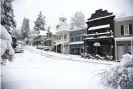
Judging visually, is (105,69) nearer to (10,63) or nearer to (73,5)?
(73,5)

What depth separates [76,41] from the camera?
260 centimetres

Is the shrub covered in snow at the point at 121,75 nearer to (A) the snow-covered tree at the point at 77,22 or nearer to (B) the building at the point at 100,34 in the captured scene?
(B) the building at the point at 100,34

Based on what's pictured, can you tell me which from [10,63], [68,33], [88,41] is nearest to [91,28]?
[88,41]

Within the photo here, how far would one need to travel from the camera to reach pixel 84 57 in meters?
2.57

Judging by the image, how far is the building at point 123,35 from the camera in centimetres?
233

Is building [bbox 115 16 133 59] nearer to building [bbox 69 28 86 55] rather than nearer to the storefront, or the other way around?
the storefront

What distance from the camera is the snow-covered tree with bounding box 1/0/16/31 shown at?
2504 millimetres

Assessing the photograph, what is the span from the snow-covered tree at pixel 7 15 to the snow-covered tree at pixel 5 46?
7.5 inches

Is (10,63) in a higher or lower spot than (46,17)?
lower

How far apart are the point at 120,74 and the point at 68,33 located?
1000 millimetres

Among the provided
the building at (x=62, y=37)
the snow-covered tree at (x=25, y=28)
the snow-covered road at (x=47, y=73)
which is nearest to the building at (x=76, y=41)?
the building at (x=62, y=37)

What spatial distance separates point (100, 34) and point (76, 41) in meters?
0.39

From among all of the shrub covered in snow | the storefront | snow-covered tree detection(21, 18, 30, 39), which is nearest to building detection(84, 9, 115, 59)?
the storefront

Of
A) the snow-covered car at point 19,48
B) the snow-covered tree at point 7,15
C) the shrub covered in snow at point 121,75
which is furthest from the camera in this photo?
the snow-covered car at point 19,48
